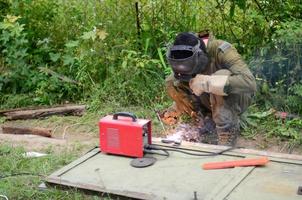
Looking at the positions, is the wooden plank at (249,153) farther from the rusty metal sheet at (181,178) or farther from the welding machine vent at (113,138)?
the welding machine vent at (113,138)

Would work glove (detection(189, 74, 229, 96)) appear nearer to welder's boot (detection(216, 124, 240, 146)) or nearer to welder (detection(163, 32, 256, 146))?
welder (detection(163, 32, 256, 146))

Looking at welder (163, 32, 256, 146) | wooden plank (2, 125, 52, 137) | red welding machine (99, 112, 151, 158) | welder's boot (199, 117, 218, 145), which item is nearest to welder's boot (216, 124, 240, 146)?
welder (163, 32, 256, 146)

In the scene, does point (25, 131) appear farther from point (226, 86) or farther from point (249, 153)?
point (249, 153)

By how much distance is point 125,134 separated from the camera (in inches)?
136

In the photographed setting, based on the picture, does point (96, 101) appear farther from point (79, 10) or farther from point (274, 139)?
point (274, 139)

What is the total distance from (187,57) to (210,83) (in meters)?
0.28

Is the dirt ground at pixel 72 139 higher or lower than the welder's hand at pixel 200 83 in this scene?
lower

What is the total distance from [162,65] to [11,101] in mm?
1736

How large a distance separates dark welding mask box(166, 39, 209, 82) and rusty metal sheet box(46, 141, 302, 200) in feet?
2.28

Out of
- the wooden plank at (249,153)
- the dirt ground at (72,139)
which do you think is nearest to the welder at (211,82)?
the dirt ground at (72,139)

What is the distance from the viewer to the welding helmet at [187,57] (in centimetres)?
390

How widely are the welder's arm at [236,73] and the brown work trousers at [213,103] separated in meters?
0.13

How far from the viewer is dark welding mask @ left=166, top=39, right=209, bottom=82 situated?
3.89 meters

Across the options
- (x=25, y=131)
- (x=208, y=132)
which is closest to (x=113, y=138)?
(x=208, y=132)
